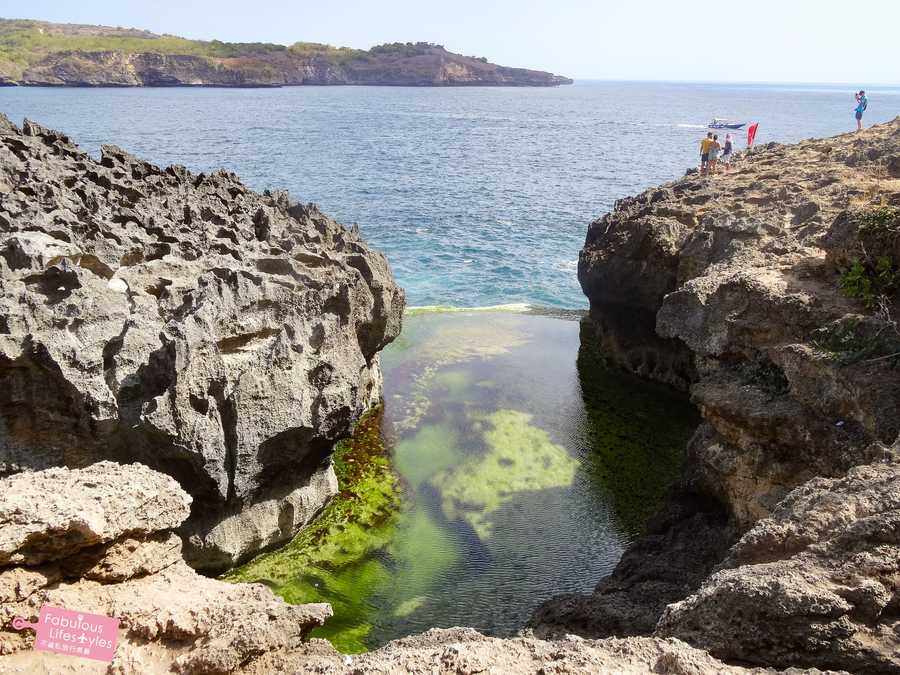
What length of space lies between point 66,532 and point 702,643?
6247 millimetres

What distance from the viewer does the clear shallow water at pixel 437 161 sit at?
134 ft

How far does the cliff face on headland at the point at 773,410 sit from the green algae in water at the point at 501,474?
12.8 feet

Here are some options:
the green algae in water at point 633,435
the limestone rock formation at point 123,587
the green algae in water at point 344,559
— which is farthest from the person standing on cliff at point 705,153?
the limestone rock formation at point 123,587

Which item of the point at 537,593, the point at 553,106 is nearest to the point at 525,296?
the point at 537,593

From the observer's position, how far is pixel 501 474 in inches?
671

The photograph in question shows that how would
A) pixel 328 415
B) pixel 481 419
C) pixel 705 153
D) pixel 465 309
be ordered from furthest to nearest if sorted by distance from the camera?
pixel 465 309
pixel 705 153
pixel 481 419
pixel 328 415

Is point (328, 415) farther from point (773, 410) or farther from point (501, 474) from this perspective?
point (773, 410)

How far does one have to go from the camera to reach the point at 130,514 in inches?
298

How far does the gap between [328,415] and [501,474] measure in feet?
17.2

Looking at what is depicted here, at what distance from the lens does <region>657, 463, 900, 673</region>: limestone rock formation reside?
18.5 feet

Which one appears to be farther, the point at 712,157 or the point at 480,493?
the point at 712,157

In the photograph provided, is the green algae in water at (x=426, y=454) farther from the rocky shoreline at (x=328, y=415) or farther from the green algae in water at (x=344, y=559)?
the rocky shoreline at (x=328, y=415)

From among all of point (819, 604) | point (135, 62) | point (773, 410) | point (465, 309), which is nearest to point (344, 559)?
point (773, 410)

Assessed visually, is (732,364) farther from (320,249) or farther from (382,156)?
(382,156)
